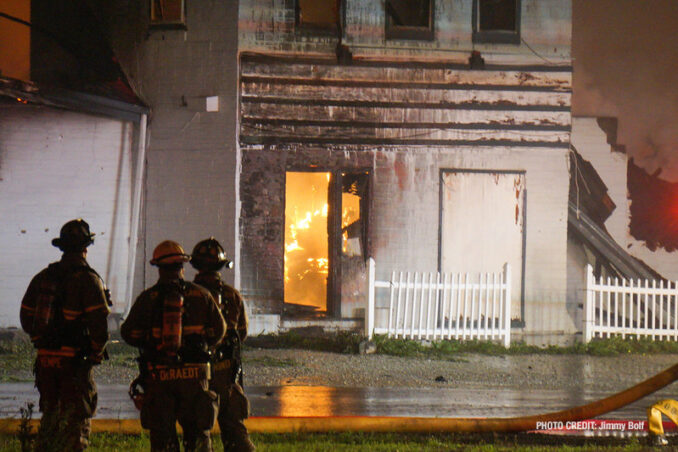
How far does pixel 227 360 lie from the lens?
5488 millimetres

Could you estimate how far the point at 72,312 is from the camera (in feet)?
17.8

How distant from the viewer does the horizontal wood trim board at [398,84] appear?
1301cm

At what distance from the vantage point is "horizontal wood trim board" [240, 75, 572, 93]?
13008 millimetres

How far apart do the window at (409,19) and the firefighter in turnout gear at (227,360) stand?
8687 mm

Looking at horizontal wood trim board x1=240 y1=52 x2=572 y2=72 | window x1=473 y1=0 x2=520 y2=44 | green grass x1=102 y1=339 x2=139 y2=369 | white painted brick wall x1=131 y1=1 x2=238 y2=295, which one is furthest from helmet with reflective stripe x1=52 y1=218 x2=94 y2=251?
window x1=473 y1=0 x2=520 y2=44

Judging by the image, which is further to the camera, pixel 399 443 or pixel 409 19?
pixel 409 19

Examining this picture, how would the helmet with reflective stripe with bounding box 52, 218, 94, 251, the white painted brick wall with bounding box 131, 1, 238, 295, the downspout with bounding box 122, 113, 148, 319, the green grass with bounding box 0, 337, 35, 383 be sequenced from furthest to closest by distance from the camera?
1. the white painted brick wall with bounding box 131, 1, 238, 295
2. the downspout with bounding box 122, 113, 148, 319
3. the green grass with bounding box 0, 337, 35, 383
4. the helmet with reflective stripe with bounding box 52, 218, 94, 251

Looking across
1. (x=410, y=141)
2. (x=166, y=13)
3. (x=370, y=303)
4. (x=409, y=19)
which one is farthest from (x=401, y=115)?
(x=166, y=13)

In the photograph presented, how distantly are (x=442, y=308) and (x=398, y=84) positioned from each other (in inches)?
161

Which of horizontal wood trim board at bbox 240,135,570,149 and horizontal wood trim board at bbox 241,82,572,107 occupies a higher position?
horizontal wood trim board at bbox 241,82,572,107

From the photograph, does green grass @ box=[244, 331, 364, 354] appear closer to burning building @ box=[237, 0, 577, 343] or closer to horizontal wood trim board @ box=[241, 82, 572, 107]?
burning building @ box=[237, 0, 577, 343]

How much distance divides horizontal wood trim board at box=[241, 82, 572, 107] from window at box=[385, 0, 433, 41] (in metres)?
1.00

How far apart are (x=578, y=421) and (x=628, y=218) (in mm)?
10457

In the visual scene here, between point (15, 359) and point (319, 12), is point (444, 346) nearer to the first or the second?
point (319, 12)
